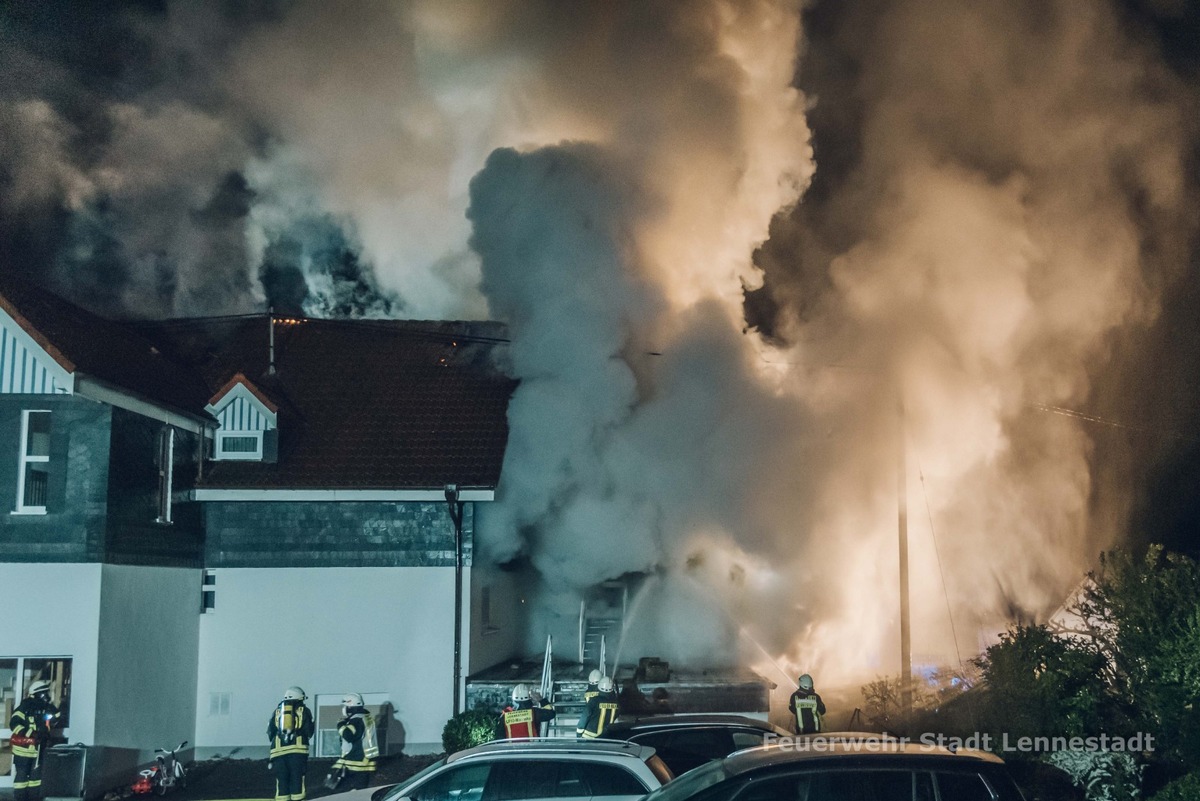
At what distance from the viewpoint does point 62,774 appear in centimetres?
1352

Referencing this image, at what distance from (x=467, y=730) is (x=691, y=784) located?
357 inches

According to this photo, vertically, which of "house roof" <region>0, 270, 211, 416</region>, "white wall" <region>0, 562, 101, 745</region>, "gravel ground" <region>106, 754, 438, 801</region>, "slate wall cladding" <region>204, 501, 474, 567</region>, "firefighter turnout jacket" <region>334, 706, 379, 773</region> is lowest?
"gravel ground" <region>106, 754, 438, 801</region>

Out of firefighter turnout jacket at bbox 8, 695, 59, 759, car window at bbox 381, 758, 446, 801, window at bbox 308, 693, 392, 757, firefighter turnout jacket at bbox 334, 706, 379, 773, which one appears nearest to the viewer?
car window at bbox 381, 758, 446, 801

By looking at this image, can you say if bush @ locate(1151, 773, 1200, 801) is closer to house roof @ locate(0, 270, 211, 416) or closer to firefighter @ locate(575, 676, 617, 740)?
firefighter @ locate(575, 676, 617, 740)

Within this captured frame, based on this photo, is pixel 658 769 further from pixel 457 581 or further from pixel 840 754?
pixel 457 581

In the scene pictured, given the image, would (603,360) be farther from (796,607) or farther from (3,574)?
(3,574)

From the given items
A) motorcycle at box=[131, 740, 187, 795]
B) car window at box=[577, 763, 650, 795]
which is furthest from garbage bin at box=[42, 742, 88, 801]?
car window at box=[577, 763, 650, 795]

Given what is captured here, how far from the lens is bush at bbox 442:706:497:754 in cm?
1560

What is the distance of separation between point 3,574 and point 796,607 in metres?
14.7

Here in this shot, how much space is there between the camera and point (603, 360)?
18672 millimetres

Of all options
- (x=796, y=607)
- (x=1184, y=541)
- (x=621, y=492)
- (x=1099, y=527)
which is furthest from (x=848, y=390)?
(x=1184, y=541)

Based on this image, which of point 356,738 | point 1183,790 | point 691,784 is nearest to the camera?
point 691,784

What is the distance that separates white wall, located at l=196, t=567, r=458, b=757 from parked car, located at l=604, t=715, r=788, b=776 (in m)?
6.75

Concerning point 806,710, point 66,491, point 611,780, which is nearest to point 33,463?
point 66,491
